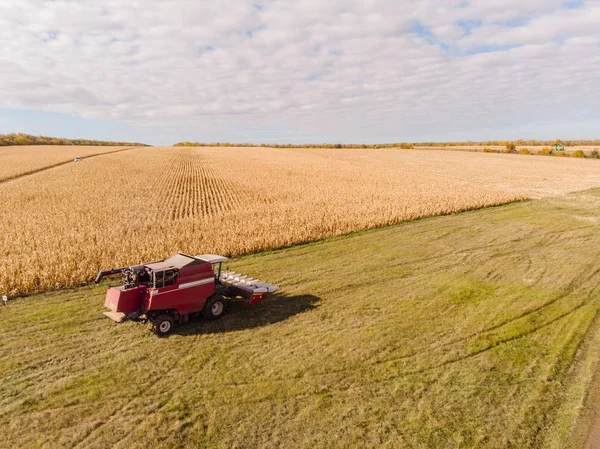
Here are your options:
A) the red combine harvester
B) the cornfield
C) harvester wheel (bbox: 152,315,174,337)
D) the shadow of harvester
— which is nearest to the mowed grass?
the shadow of harvester

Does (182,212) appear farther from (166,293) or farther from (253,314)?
(166,293)

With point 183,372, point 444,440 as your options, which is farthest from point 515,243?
point 183,372

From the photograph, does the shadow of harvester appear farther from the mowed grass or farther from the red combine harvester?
the red combine harvester

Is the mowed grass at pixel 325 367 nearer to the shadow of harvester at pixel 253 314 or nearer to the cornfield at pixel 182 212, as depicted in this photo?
the shadow of harvester at pixel 253 314

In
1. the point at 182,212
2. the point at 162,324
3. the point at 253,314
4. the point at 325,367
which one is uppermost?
the point at 182,212

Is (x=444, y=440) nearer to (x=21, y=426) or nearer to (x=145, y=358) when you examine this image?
(x=145, y=358)

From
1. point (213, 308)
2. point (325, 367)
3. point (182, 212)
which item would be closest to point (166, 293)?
point (213, 308)
